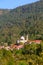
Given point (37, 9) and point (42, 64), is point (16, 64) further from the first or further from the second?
point (37, 9)

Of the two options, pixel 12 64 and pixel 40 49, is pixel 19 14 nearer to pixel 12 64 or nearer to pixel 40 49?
pixel 40 49

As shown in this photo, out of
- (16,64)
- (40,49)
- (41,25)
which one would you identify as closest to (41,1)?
(41,25)

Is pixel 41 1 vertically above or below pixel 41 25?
above

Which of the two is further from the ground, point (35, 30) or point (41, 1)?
point (41, 1)

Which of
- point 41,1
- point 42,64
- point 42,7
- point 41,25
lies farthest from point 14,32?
point 42,64

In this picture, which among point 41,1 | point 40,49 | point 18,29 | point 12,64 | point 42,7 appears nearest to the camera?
point 12,64

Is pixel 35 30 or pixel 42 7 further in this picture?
pixel 42 7

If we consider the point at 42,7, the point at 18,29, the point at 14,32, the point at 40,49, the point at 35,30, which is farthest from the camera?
the point at 42,7

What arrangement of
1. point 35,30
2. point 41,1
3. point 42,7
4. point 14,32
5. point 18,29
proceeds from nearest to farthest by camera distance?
1. point 35,30
2. point 14,32
3. point 18,29
4. point 42,7
5. point 41,1

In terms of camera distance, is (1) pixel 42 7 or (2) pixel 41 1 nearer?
(1) pixel 42 7
